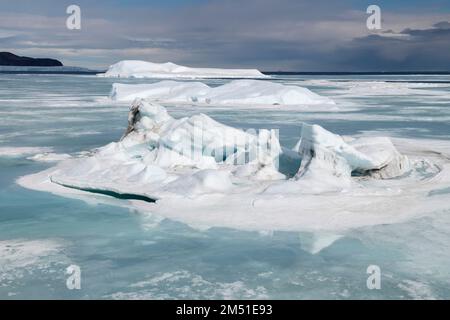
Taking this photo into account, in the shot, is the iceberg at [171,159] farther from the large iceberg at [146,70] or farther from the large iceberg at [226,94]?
the large iceberg at [146,70]

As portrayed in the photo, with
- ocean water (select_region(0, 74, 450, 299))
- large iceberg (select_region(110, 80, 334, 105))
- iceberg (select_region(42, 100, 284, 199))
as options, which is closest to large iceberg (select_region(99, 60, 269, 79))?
large iceberg (select_region(110, 80, 334, 105))

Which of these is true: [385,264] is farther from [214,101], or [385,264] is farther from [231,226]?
[214,101]

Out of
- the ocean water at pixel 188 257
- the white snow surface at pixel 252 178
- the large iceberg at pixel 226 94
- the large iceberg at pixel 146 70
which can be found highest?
Answer: the large iceberg at pixel 146 70

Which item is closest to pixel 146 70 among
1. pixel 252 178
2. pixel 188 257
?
pixel 252 178

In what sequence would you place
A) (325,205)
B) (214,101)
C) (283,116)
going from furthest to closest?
(214,101) < (283,116) < (325,205)

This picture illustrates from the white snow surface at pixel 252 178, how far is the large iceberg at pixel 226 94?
1481cm

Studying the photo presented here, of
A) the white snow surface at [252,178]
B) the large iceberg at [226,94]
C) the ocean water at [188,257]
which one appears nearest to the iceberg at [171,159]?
the white snow surface at [252,178]

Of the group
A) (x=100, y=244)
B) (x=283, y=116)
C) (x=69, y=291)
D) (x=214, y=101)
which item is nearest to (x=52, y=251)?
(x=100, y=244)

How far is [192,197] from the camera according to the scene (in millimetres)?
6453

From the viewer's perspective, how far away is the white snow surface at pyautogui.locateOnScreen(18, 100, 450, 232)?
5.96 m

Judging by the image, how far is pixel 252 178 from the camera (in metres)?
7.58

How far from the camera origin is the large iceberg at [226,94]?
2442 cm

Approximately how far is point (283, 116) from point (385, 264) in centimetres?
1368

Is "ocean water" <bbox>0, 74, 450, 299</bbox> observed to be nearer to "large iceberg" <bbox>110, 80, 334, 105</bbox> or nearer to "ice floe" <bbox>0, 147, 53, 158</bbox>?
"ice floe" <bbox>0, 147, 53, 158</bbox>
